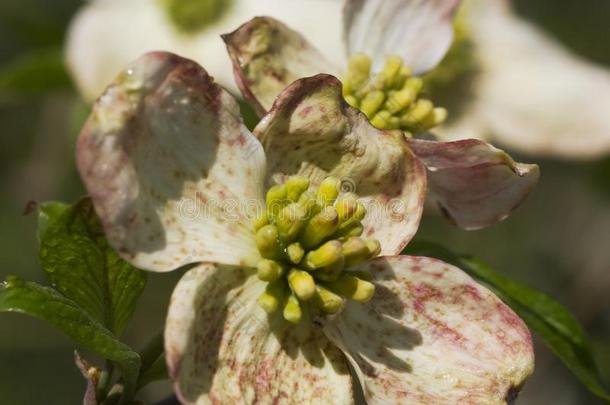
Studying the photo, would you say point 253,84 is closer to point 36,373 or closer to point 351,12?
point 351,12

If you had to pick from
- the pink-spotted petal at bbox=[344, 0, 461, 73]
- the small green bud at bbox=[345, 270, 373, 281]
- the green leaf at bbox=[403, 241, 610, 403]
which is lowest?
the green leaf at bbox=[403, 241, 610, 403]

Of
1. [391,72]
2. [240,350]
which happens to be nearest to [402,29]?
[391,72]

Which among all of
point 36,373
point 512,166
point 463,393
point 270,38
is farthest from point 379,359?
point 36,373

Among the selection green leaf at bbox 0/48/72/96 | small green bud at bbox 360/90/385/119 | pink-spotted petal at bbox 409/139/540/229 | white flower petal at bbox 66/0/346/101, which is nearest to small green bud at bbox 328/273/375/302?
pink-spotted petal at bbox 409/139/540/229

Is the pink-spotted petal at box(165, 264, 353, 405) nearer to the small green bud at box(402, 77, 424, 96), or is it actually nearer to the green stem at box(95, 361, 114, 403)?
the green stem at box(95, 361, 114, 403)

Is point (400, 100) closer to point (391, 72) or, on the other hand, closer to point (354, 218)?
point (391, 72)

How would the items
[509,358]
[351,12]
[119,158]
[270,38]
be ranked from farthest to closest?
[351,12]
[270,38]
[509,358]
[119,158]
